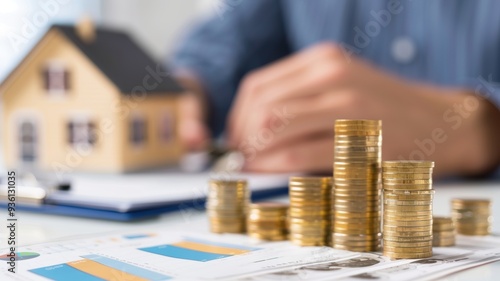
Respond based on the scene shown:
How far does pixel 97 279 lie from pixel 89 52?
0.90m

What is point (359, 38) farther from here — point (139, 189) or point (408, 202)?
point (408, 202)

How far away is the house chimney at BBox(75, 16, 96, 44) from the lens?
1.38 metres

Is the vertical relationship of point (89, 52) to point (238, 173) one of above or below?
above

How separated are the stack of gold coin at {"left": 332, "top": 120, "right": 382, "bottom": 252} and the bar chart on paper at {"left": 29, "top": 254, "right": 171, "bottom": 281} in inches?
7.1

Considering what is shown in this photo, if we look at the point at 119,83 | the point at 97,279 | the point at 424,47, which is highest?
the point at 424,47

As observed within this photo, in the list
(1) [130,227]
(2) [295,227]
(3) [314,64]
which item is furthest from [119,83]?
(2) [295,227]

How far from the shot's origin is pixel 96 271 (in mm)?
540

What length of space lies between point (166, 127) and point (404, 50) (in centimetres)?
62

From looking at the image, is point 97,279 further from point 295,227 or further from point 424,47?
point 424,47

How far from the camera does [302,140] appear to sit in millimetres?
1180

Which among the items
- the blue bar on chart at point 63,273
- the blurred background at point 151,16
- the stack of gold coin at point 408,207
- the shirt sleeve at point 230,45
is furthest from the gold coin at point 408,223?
the blurred background at point 151,16

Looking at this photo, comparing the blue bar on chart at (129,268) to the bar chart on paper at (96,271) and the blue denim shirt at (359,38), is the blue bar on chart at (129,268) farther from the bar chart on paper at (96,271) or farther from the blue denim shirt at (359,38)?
the blue denim shirt at (359,38)

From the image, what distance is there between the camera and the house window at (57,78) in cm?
134

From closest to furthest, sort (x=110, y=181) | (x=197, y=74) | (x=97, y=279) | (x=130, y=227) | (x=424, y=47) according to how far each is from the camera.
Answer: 1. (x=97, y=279)
2. (x=130, y=227)
3. (x=110, y=181)
4. (x=424, y=47)
5. (x=197, y=74)
